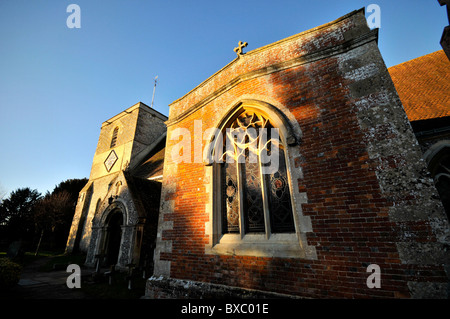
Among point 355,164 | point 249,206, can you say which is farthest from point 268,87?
point 249,206

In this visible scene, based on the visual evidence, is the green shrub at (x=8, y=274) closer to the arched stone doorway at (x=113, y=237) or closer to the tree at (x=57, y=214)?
the arched stone doorway at (x=113, y=237)

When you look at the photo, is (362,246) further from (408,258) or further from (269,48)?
(269,48)

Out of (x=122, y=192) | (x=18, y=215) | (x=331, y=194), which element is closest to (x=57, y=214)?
(x=18, y=215)

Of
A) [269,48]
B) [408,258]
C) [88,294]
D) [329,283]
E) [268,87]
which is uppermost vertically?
[269,48]

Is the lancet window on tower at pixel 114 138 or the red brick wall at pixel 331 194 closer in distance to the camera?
the red brick wall at pixel 331 194

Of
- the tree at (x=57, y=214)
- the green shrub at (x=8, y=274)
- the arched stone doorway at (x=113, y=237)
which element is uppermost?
the tree at (x=57, y=214)

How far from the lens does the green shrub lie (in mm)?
5751

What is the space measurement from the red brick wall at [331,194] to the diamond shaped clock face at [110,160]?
14.7m

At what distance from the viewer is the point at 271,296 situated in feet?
10.6

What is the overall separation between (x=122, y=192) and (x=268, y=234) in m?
8.50

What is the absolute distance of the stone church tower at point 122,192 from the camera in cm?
859

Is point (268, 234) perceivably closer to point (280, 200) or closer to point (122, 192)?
point (280, 200)

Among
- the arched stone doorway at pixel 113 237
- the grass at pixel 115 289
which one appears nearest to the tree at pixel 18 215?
the arched stone doorway at pixel 113 237
